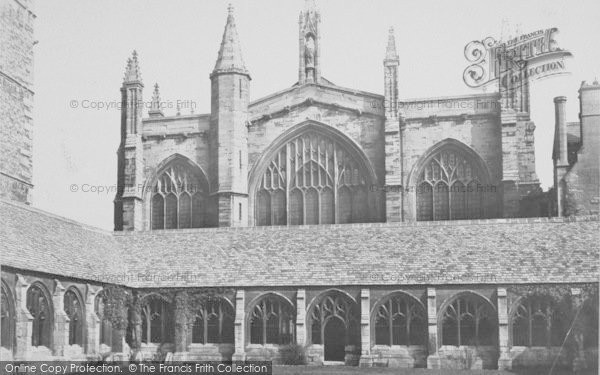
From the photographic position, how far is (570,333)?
31.9 metres

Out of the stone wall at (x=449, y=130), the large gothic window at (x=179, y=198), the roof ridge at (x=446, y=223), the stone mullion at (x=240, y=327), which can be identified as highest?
the stone wall at (x=449, y=130)

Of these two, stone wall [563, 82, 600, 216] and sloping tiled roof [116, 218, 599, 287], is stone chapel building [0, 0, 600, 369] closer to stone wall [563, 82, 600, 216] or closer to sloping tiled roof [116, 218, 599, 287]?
sloping tiled roof [116, 218, 599, 287]

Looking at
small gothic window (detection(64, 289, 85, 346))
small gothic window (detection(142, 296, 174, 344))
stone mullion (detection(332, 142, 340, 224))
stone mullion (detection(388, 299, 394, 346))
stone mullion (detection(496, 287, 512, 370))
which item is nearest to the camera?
small gothic window (detection(64, 289, 85, 346))

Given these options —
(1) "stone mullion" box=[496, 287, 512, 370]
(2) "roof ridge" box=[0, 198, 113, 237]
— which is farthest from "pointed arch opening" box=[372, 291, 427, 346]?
(2) "roof ridge" box=[0, 198, 113, 237]

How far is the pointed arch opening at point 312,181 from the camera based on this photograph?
148ft

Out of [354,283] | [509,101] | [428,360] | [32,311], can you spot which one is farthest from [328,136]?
[32,311]

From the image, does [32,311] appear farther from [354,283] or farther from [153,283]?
[354,283]

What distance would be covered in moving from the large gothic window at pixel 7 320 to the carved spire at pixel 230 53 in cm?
2139

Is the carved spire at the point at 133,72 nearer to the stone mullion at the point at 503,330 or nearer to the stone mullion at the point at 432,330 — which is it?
the stone mullion at the point at 432,330

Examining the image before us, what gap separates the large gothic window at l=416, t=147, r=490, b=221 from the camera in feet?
144

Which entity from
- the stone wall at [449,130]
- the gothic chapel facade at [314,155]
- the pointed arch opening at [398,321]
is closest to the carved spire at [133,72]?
the gothic chapel facade at [314,155]

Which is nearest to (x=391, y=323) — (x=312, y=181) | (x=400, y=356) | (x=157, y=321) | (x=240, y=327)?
(x=400, y=356)

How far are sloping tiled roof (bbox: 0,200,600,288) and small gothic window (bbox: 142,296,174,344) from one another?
0.85 m

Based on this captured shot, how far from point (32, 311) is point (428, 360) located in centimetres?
1511
